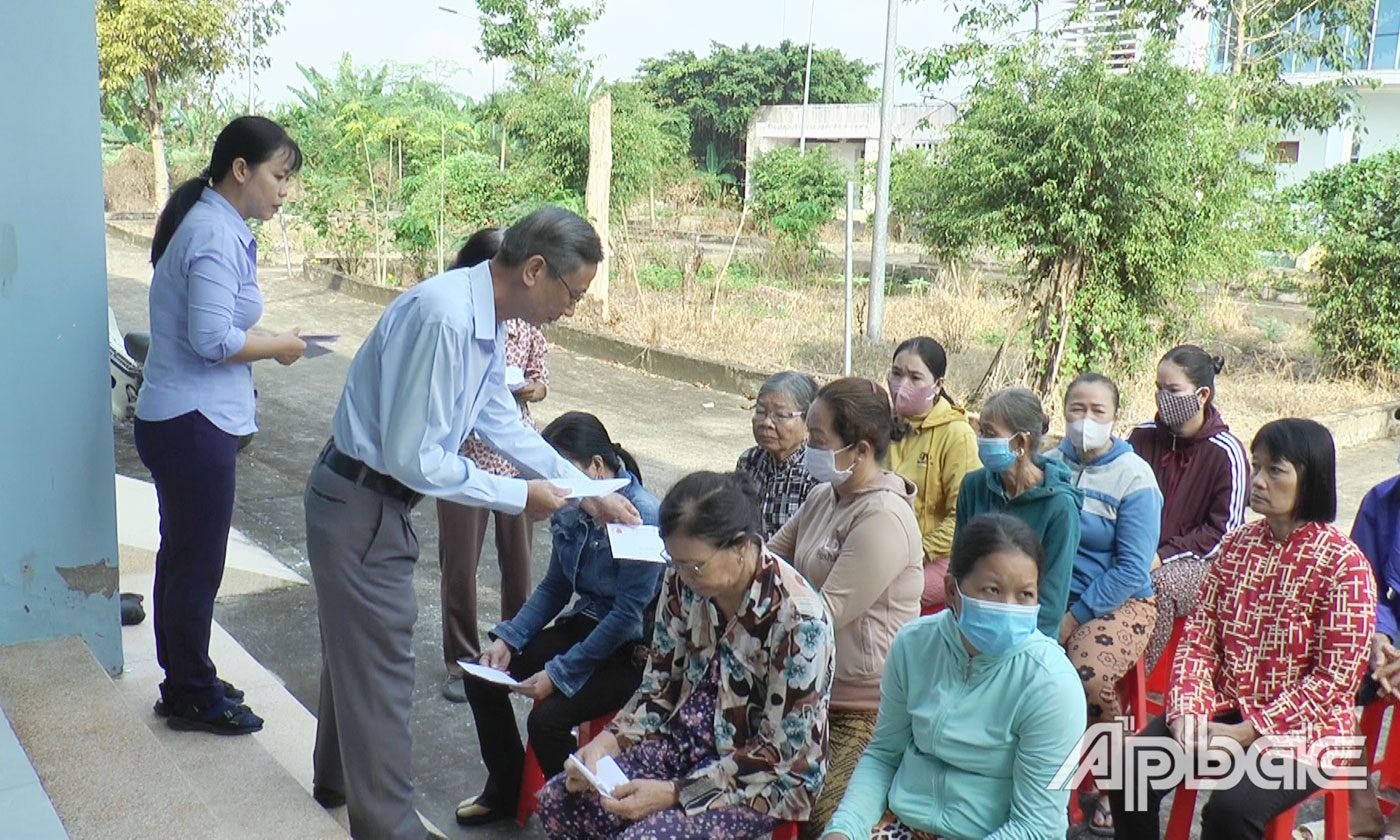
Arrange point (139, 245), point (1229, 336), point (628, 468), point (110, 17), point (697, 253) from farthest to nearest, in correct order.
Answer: point (139, 245), point (110, 17), point (697, 253), point (1229, 336), point (628, 468)

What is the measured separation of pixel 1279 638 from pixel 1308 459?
0.47m

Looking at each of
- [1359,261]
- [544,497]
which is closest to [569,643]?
[544,497]

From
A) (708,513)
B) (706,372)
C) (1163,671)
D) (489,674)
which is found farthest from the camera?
(706,372)

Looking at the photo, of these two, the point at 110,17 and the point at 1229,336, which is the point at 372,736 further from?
the point at 110,17

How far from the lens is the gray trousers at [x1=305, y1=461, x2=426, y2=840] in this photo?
2.88 m

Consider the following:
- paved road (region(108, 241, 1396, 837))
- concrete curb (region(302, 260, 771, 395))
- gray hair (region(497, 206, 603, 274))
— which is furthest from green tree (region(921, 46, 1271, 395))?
gray hair (region(497, 206, 603, 274))

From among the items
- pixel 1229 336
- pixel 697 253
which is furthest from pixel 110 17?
pixel 1229 336

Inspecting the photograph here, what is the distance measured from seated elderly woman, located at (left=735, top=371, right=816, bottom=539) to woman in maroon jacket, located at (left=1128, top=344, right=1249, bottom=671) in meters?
1.28

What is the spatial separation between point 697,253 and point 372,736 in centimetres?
1169

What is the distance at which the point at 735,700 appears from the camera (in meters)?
2.85

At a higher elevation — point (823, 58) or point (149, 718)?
point (823, 58)

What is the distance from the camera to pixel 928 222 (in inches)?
372

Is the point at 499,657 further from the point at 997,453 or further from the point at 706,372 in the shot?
the point at 706,372

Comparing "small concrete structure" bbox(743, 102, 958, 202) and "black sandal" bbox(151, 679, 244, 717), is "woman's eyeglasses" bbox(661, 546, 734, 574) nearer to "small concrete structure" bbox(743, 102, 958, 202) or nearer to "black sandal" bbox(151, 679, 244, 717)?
"black sandal" bbox(151, 679, 244, 717)
